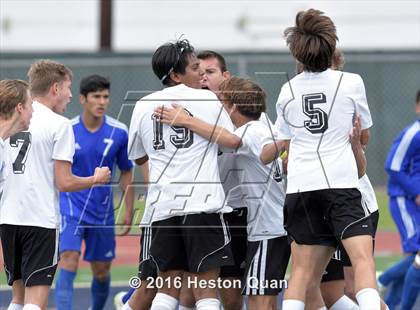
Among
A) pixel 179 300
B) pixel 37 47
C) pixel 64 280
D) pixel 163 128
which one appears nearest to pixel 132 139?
pixel 163 128

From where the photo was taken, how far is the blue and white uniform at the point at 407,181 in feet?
34.3

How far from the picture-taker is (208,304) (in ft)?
24.2

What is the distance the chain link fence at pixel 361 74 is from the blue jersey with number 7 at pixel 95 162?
8512 mm

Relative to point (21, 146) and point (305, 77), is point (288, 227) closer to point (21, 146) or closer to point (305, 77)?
point (305, 77)

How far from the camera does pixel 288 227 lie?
7.25 meters

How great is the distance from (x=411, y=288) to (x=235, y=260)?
2489 mm

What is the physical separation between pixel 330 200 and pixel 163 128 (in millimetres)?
1298

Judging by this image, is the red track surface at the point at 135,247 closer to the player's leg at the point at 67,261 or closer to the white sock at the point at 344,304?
the player's leg at the point at 67,261

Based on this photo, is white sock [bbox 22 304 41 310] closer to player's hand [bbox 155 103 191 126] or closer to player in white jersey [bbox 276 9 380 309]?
player's hand [bbox 155 103 191 126]

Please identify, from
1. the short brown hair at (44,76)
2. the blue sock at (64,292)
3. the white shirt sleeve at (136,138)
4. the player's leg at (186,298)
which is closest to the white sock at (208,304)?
the player's leg at (186,298)

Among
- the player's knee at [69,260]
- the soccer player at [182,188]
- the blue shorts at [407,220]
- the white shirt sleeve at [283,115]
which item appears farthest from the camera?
the blue shorts at [407,220]

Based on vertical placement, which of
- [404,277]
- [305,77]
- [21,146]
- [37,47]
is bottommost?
[404,277]

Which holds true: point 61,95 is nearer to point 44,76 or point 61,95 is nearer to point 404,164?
point 44,76

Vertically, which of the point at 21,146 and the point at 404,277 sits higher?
the point at 21,146
